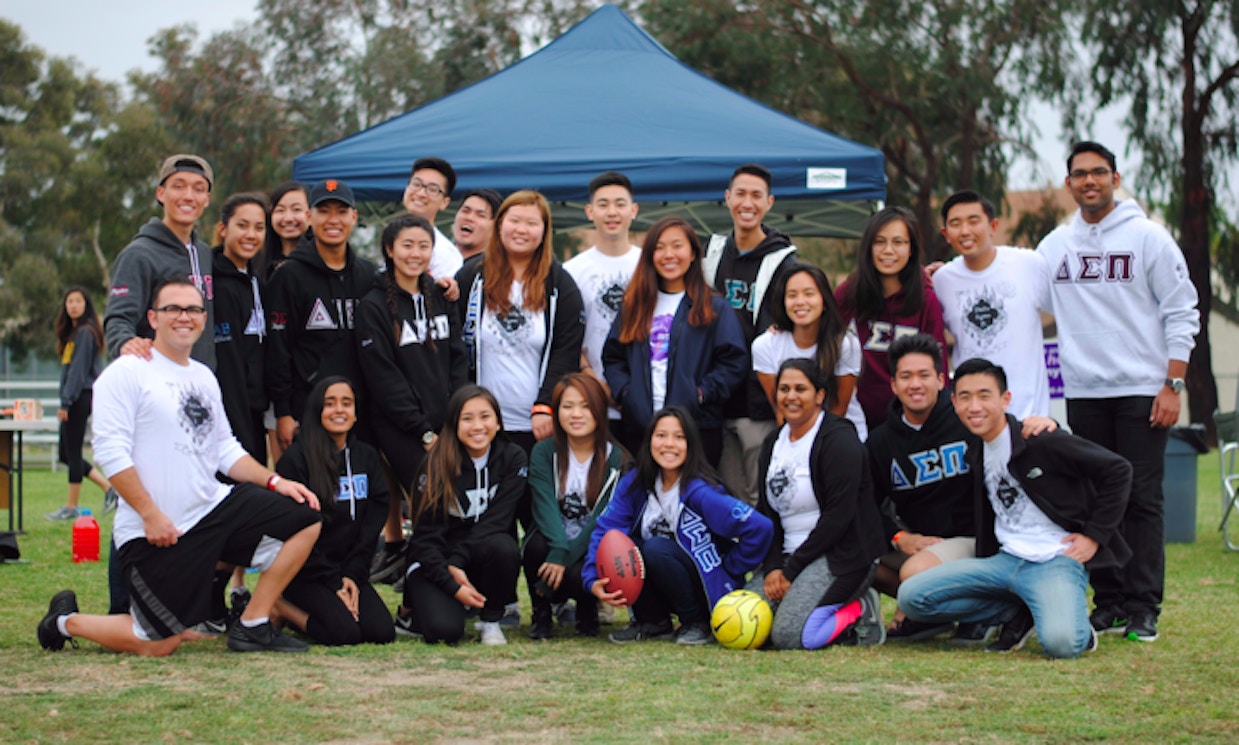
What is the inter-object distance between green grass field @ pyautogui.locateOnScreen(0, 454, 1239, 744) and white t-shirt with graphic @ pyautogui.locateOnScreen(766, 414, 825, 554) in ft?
1.78

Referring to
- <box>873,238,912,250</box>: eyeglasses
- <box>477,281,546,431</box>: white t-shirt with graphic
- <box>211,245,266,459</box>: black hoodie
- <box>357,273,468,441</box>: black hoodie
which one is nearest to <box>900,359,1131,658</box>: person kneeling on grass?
<box>873,238,912,250</box>: eyeglasses

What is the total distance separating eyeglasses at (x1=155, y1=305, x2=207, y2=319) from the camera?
200 inches

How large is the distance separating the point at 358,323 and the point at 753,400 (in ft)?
5.82

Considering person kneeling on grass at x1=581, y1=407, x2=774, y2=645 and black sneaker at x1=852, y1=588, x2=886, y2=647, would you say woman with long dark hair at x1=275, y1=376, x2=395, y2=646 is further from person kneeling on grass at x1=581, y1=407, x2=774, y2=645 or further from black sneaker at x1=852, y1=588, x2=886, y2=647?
black sneaker at x1=852, y1=588, x2=886, y2=647

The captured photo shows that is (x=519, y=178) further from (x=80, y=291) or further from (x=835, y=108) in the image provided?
(x=835, y=108)

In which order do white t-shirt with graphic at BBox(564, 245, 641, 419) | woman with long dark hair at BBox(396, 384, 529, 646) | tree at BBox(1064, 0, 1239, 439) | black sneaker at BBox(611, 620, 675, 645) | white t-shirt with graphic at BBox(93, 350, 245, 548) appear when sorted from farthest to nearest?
tree at BBox(1064, 0, 1239, 439), white t-shirt with graphic at BBox(564, 245, 641, 419), black sneaker at BBox(611, 620, 675, 645), woman with long dark hair at BBox(396, 384, 529, 646), white t-shirt with graphic at BBox(93, 350, 245, 548)

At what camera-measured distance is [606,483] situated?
5789mm

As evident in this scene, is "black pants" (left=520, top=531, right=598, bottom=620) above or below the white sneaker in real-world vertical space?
above

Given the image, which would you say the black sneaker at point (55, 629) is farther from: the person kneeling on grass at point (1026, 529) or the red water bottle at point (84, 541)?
the person kneeling on grass at point (1026, 529)

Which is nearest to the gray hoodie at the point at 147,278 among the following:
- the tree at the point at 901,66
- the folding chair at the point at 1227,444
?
the folding chair at the point at 1227,444

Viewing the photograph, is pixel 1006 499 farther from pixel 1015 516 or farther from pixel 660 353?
pixel 660 353

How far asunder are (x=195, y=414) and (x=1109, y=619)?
3.78 meters

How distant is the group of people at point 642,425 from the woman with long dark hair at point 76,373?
5449 mm

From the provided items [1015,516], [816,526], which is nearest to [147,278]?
[816,526]
